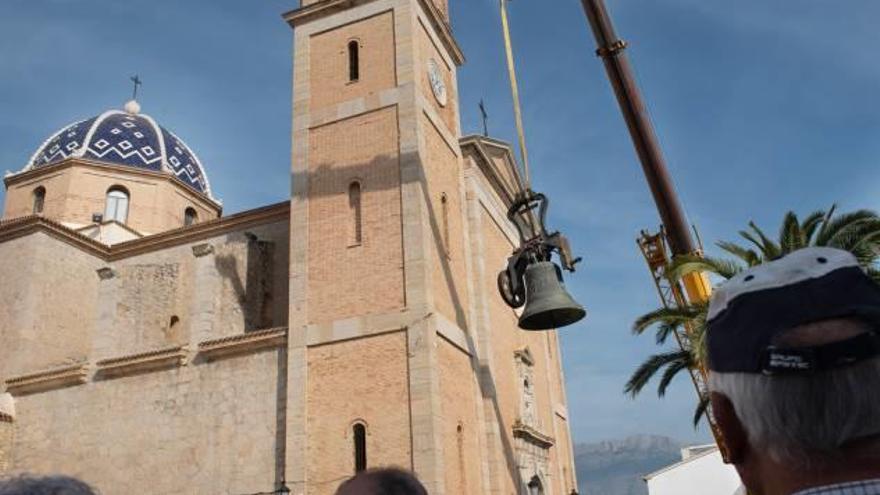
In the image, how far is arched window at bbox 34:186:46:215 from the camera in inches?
963

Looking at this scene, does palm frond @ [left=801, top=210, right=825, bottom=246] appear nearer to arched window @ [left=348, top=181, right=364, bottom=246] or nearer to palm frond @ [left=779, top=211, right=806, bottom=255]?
palm frond @ [left=779, top=211, right=806, bottom=255]

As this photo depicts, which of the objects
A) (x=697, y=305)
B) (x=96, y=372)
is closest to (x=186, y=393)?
(x=96, y=372)

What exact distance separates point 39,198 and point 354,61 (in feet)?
44.2

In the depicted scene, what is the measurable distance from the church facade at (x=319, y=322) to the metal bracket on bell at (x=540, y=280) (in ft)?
15.3

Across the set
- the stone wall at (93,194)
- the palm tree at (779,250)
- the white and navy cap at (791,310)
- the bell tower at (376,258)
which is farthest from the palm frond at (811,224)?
the stone wall at (93,194)

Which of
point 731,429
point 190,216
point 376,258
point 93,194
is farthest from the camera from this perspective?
point 190,216

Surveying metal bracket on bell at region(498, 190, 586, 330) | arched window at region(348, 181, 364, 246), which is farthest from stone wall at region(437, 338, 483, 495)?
metal bracket on bell at region(498, 190, 586, 330)

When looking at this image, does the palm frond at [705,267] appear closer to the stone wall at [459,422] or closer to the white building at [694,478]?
the stone wall at [459,422]

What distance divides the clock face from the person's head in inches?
617

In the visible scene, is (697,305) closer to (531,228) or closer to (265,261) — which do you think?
(531,228)

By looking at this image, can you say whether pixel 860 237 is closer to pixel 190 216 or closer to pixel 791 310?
pixel 791 310

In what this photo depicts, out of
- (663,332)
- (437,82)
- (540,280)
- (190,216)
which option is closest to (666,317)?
(663,332)

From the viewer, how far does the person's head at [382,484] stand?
231 cm

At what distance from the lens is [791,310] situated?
1.25 metres
